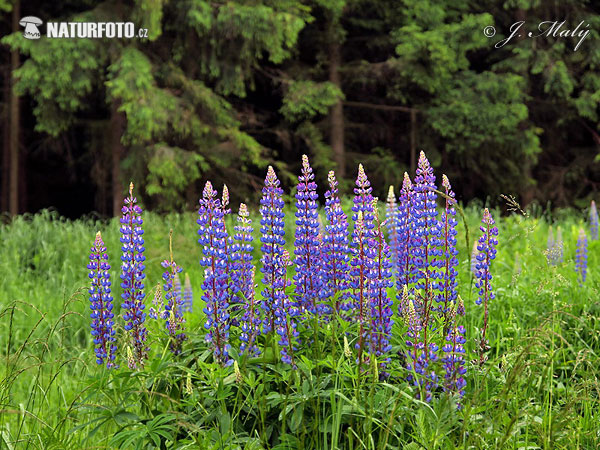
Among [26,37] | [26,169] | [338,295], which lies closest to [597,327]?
[338,295]

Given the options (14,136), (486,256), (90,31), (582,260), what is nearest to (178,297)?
(486,256)

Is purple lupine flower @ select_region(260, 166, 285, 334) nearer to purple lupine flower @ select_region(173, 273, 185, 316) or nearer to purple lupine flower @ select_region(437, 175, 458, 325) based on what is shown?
purple lupine flower @ select_region(173, 273, 185, 316)

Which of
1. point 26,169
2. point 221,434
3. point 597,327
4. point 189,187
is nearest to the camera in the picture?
point 221,434

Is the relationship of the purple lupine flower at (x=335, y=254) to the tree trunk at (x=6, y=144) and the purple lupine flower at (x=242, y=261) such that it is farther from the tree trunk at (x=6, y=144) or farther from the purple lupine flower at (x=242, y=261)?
the tree trunk at (x=6, y=144)

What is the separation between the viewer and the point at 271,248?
115 inches

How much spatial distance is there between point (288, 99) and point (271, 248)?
1201cm

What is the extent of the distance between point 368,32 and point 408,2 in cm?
234

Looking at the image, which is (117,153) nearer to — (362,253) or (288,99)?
(288,99)

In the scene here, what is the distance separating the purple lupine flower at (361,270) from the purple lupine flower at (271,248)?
1.02 feet

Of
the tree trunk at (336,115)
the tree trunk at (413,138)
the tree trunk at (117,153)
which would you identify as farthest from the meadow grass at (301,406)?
the tree trunk at (413,138)

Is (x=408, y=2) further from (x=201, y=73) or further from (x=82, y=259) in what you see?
(x=82, y=259)

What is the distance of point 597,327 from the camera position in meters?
4.62

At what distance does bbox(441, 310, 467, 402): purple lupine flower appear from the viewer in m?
2.92

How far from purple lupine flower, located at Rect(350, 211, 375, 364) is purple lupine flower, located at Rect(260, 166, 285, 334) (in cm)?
31
